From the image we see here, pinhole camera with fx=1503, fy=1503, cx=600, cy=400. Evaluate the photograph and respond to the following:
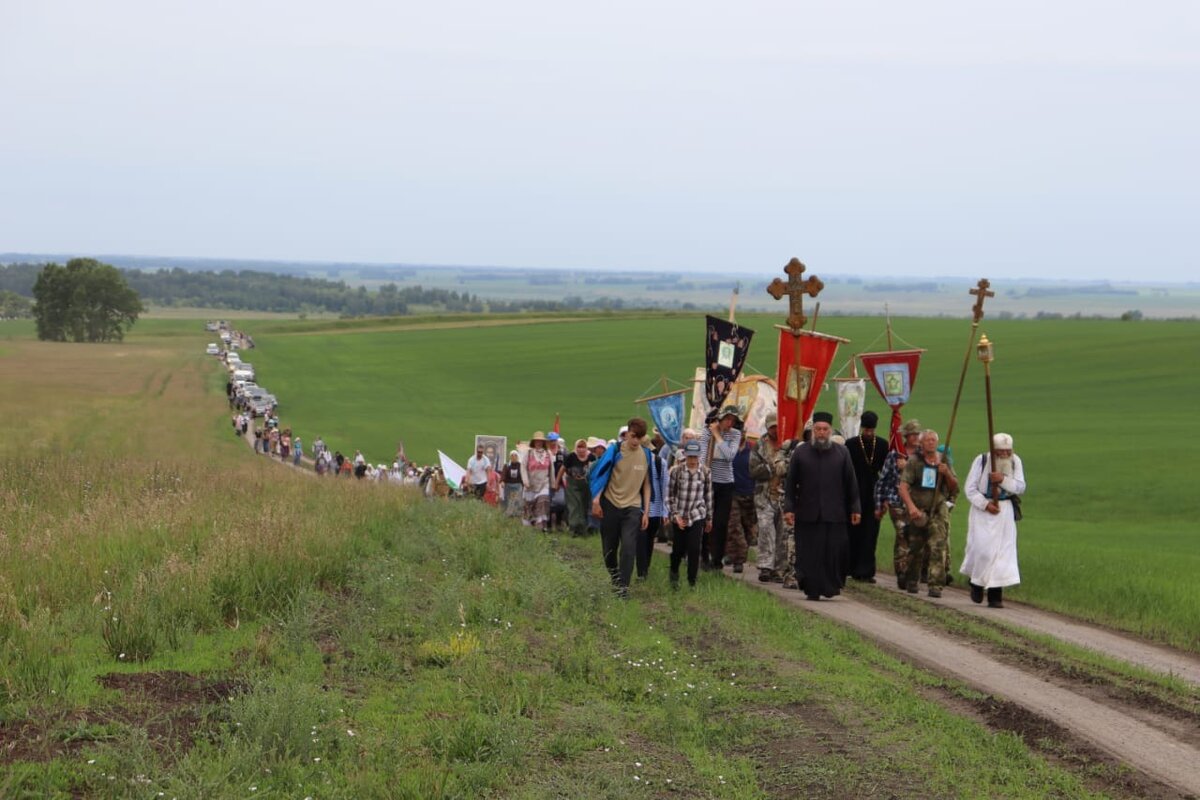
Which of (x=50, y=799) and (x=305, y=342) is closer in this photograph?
(x=50, y=799)

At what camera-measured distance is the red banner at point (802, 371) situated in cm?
1717

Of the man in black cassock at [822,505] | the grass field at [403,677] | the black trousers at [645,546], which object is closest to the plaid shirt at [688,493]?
the black trousers at [645,546]

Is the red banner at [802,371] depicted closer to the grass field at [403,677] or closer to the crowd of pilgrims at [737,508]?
the crowd of pilgrims at [737,508]

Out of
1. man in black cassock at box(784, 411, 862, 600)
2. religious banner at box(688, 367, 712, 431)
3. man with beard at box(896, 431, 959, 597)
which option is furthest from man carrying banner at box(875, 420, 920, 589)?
religious banner at box(688, 367, 712, 431)

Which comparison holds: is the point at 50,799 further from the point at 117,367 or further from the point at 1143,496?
the point at 117,367

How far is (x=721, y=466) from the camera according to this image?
53.1ft

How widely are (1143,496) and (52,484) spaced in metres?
23.2

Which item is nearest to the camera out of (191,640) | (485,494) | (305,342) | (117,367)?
(191,640)

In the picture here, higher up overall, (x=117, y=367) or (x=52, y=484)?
(x=52, y=484)

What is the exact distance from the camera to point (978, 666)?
10820 millimetres

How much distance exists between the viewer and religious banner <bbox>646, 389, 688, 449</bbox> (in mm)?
18109

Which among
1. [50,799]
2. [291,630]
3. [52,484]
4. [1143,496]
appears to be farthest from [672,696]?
[1143,496]

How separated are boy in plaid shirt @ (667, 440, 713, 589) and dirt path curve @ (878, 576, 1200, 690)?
2346 mm

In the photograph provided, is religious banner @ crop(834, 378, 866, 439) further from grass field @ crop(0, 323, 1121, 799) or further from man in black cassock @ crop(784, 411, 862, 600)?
man in black cassock @ crop(784, 411, 862, 600)
